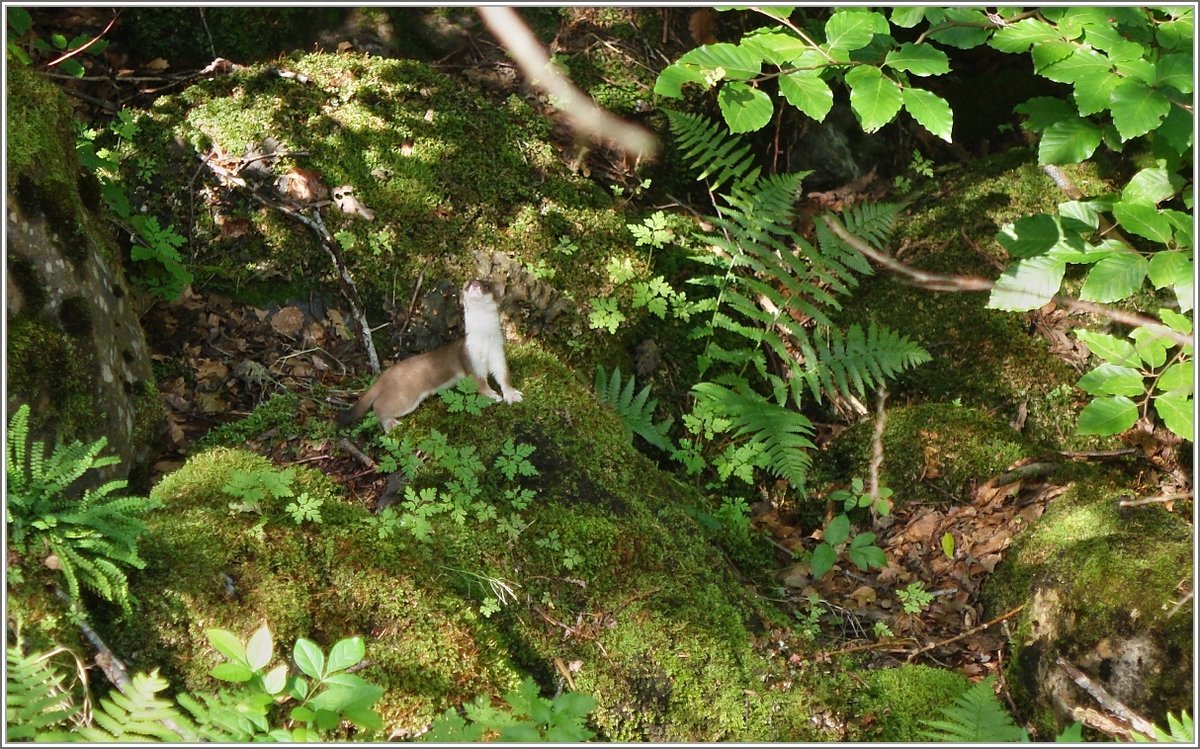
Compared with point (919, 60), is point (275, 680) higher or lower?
lower

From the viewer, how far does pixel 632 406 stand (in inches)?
227

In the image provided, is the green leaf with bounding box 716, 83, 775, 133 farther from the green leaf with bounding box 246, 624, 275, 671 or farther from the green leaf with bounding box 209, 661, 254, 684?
the green leaf with bounding box 209, 661, 254, 684

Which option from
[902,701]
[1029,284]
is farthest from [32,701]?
[1029,284]

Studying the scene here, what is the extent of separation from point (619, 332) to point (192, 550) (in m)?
3.25

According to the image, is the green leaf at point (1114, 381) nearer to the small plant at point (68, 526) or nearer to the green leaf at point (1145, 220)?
the green leaf at point (1145, 220)

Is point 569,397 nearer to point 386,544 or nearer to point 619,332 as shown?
point 619,332

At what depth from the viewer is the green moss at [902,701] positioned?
4.14 meters

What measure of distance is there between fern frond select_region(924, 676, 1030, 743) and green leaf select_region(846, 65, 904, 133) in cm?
245

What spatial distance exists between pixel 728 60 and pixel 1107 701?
335 centimetres

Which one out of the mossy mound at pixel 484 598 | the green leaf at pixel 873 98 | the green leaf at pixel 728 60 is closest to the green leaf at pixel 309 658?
the mossy mound at pixel 484 598

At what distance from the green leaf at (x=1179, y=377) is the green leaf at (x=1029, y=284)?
90 centimetres

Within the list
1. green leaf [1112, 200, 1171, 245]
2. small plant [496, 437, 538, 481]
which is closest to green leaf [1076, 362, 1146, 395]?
green leaf [1112, 200, 1171, 245]

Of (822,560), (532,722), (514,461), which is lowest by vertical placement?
(822,560)

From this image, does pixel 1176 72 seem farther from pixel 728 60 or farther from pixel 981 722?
pixel 981 722
